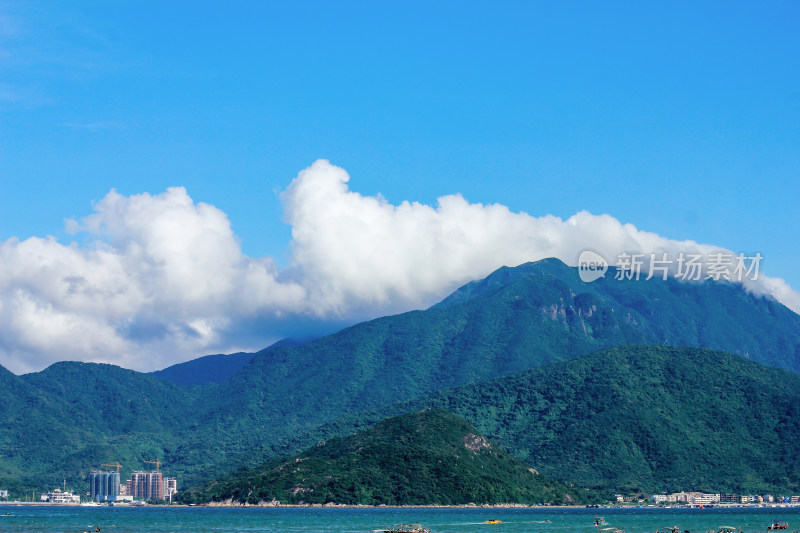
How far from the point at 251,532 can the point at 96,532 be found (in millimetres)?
28045

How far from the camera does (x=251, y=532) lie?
198 m

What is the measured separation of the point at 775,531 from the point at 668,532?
1971 cm

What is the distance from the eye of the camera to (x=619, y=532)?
616ft

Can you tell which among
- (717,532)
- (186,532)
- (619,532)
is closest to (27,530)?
(186,532)

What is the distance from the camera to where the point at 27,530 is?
198750mm

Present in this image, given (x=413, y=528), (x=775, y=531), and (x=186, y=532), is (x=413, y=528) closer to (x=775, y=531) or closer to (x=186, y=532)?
(x=186, y=532)

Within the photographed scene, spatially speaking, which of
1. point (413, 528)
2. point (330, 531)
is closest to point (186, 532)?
point (330, 531)

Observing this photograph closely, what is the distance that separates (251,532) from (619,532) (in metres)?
67.7

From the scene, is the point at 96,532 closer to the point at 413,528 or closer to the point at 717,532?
the point at 413,528

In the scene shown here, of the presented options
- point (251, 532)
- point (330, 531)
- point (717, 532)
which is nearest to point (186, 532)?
point (251, 532)

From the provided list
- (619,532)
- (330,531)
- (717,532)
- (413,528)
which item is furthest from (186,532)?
(717,532)

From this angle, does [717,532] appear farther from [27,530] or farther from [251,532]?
[27,530]

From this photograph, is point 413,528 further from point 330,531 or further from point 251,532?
point 251,532

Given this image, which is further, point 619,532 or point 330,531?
point 330,531
